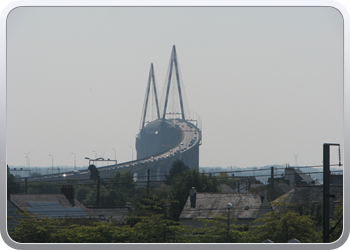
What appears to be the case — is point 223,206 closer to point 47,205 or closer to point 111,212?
point 111,212

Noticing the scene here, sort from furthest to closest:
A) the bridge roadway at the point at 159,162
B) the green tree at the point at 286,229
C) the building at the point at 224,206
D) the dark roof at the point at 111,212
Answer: the bridge roadway at the point at 159,162 → the building at the point at 224,206 → the dark roof at the point at 111,212 → the green tree at the point at 286,229

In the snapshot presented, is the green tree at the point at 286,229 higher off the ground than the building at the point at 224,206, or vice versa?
the green tree at the point at 286,229

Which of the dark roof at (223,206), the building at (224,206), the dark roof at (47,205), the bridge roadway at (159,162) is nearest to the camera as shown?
the dark roof at (47,205)

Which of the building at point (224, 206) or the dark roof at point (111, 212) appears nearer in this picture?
the dark roof at point (111, 212)

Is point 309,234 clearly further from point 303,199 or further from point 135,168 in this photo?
point 135,168

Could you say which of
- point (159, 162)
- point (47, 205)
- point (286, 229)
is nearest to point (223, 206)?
point (47, 205)

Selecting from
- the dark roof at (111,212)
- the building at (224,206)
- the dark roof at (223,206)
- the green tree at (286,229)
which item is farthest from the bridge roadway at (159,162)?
the green tree at (286,229)

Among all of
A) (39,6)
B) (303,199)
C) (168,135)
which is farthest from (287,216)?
(168,135)

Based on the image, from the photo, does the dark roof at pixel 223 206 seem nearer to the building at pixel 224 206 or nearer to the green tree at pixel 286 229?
the building at pixel 224 206

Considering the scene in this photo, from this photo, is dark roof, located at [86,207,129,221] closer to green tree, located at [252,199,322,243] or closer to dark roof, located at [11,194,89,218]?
dark roof, located at [11,194,89,218]
